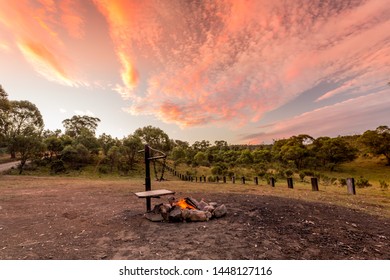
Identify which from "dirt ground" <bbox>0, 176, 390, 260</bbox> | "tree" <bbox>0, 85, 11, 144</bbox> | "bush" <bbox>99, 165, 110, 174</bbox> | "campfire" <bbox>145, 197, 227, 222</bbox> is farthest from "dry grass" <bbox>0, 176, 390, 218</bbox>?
"bush" <bbox>99, 165, 110, 174</bbox>

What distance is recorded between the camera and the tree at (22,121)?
90.5ft

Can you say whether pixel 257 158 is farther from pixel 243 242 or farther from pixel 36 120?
Answer: pixel 36 120

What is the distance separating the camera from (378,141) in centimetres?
3897

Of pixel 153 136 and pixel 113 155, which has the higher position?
pixel 153 136

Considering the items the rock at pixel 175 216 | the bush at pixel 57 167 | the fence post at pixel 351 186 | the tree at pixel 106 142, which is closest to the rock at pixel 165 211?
the rock at pixel 175 216

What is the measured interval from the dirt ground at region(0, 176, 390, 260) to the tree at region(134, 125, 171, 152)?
1500 inches

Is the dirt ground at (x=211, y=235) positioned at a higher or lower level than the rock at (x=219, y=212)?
lower

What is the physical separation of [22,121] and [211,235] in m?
40.8

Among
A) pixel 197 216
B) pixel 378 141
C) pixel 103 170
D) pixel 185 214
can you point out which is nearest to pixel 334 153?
pixel 378 141

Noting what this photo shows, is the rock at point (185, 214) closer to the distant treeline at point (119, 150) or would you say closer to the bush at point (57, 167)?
the distant treeline at point (119, 150)

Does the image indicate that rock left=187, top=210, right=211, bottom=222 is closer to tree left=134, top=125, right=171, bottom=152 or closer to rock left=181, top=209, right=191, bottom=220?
rock left=181, top=209, right=191, bottom=220

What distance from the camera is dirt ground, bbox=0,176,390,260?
377 cm

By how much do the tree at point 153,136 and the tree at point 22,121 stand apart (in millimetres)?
17276

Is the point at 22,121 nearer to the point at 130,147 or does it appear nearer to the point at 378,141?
the point at 130,147
